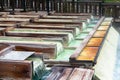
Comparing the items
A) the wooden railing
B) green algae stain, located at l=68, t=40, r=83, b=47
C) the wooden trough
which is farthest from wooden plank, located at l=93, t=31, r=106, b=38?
the wooden railing

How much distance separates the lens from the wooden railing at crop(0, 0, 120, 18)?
1168 cm

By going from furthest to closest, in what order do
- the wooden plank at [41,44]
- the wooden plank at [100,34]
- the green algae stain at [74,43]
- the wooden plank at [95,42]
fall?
the wooden plank at [100,34], the green algae stain at [74,43], the wooden plank at [95,42], the wooden plank at [41,44]

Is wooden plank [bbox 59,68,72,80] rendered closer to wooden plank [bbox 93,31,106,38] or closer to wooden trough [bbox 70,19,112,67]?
wooden trough [bbox 70,19,112,67]

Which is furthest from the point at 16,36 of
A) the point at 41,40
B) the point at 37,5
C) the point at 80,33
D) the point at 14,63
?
the point at 37,5

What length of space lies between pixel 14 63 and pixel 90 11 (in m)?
7.95

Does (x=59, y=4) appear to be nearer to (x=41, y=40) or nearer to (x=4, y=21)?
(x=4, y=21)

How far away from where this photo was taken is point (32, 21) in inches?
340

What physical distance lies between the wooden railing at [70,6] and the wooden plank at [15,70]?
7.41 m

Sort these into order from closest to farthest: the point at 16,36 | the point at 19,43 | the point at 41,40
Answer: the point at 19,43, the point at 41,40, the point at 16,36

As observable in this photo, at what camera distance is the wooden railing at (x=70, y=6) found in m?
11.7

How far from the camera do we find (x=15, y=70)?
4031 mm

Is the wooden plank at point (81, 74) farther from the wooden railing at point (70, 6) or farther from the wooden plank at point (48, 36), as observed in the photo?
the wooden railing at point (70, 6)

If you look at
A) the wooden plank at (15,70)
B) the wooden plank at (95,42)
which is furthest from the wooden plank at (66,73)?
the wooden plank at (95,42)

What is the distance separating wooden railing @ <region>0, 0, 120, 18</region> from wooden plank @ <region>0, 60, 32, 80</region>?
7.41m
